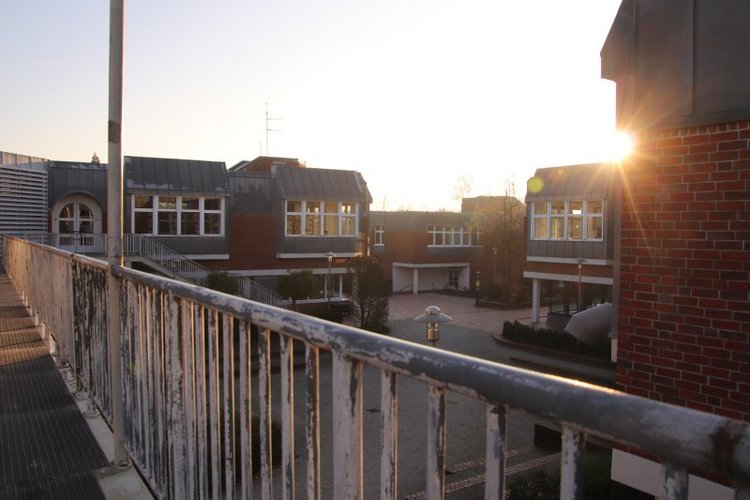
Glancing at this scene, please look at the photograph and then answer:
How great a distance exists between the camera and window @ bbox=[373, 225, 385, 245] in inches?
1901

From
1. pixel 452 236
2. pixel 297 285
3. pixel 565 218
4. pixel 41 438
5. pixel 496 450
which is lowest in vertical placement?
pixel 297 285

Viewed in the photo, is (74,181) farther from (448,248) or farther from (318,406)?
(448,248)

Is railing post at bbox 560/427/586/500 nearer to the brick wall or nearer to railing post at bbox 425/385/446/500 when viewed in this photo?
railing post at bbox 425/385/446/500

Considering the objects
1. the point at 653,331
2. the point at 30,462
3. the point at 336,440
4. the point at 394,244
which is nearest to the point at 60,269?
the point at 30,462

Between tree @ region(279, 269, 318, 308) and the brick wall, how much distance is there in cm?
2102

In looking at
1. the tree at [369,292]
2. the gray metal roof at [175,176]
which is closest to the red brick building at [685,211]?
the tree at [369,292]

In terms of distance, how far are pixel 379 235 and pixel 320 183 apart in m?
19.6

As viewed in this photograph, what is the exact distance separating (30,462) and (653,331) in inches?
199

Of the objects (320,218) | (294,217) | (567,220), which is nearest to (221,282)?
(294,217)

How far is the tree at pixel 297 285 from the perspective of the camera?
2619 cm

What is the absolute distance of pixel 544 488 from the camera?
28.6ft

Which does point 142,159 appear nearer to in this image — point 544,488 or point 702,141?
point 544,488

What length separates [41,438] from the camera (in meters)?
3.61

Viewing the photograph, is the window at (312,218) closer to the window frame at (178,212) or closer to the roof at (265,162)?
the window frame at (178,212)
